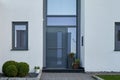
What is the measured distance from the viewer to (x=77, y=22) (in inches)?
824

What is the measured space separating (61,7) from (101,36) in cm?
330

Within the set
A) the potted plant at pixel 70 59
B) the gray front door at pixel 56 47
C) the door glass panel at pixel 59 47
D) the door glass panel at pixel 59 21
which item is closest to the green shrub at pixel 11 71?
the gray front door at pixel 56 47

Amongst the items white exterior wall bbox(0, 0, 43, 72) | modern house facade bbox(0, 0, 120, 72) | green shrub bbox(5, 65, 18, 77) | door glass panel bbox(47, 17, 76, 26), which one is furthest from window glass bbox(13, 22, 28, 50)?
green shrub bbox(5, 65, 18, 77)

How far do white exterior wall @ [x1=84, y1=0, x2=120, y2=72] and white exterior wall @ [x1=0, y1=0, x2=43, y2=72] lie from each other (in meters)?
2.77

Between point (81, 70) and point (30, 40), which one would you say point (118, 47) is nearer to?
point (81, 70)

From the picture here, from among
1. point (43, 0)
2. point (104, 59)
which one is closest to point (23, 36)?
point (43, 0)

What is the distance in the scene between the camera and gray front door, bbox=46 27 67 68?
20750mm

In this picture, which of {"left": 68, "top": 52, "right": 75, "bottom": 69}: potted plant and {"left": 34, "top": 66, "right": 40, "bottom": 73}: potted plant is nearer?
{"left": 34, "top": 66, "right": 40, "bottom": 73}: potted plant

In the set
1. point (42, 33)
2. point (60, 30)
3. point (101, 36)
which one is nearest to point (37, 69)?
point (42, 33)

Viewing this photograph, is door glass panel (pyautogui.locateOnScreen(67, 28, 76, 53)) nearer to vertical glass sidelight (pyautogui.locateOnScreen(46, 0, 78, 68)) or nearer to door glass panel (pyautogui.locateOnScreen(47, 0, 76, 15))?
vertical glass sidelight (pyautogui.locateOnScreen(46, 0, 78, 68))

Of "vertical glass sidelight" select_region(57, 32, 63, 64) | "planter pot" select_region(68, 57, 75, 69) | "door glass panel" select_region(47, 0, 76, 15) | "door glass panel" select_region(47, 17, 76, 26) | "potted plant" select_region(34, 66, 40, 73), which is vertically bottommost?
"potted plant" select_region(34, 66, 40, 73)

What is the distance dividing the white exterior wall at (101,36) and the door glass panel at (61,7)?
169 cm

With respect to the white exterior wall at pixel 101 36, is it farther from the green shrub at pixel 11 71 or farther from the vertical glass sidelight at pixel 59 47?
the green shrub at pixel 11 71

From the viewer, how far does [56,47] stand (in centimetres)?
2081
